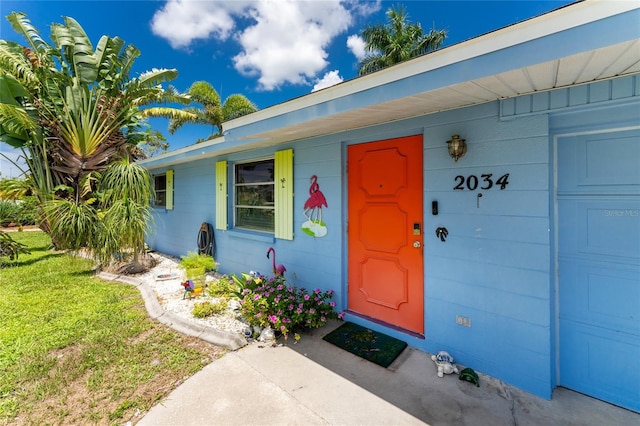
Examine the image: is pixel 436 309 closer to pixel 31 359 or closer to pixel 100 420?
pixel 100 420

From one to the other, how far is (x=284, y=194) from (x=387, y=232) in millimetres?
1903

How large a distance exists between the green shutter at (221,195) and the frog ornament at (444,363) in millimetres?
4566

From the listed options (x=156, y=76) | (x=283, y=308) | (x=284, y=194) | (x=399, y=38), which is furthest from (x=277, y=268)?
(x=399, y=38)

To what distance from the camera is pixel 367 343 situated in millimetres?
3098

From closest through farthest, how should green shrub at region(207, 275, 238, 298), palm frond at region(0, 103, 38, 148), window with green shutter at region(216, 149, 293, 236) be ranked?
window with green shutter at region(216, 149, 293, 236), green shrub at region(207, 275, 238, 298), palm frond at region(0, 103, 38, 148)

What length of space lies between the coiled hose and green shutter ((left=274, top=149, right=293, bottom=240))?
2372 millimetres

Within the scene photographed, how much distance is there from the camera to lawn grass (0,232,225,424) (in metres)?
2.20

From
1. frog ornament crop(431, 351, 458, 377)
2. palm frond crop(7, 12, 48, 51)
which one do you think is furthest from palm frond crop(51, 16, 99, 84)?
frog ornament crop(431, 351, 458, 377)

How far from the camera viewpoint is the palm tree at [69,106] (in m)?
6.32

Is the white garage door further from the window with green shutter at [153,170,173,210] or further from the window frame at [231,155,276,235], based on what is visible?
the window with green shutter at [153,170,173,210]

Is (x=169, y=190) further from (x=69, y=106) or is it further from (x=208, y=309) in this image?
(x=208, y=309)

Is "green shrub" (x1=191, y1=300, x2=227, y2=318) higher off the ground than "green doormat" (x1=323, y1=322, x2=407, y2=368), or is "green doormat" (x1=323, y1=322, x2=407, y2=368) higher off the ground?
"green shrub" (x1=191, y1=300, x2=227, y2=318)

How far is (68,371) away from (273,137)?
3.55 meters

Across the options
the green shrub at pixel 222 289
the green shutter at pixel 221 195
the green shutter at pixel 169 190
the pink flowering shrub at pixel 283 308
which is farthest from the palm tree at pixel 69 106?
the pink flowering shrub at pixel 283 308
